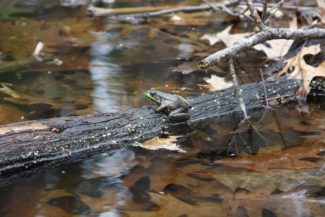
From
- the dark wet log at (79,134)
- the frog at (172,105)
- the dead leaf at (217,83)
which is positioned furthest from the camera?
the dead leaf at (217,83)

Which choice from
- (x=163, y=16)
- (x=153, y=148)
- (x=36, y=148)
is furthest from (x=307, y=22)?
(x=36, y=148)

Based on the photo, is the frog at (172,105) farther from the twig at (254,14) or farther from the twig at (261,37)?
the twig at (254,14)

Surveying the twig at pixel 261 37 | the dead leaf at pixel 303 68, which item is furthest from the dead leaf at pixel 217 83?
the twig at pixel 261 37

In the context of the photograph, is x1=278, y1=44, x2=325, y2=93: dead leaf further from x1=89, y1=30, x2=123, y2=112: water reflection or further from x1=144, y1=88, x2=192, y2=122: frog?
x1=89, y1=30, x2=123, y2=112: water reflection

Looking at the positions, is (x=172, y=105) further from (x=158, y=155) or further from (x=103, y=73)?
(x=103, y=73)

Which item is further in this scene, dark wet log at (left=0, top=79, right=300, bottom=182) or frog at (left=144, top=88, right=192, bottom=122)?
frog at (left=144, top=88, right=192, bottom=122)

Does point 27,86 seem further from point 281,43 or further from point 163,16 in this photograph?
point 163,16

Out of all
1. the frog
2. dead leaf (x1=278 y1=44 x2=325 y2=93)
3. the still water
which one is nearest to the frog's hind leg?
the frog
